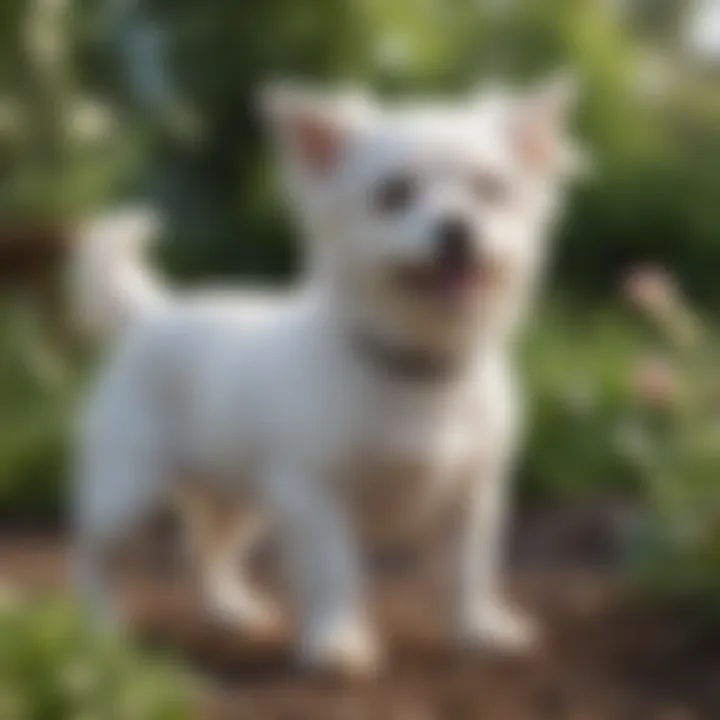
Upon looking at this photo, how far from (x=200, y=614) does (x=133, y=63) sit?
4098 millimetres

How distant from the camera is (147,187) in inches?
307

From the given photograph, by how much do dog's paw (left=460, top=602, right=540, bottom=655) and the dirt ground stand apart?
0.11 feet

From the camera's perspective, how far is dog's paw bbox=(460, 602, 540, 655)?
3.29 meters

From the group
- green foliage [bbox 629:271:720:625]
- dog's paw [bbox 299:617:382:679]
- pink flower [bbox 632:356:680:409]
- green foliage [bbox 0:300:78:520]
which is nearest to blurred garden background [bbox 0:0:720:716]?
green foliage [bbox 0:300:78:520]

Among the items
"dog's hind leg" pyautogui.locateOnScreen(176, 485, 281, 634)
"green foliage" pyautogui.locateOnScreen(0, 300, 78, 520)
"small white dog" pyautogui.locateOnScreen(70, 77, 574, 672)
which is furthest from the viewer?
"green foliage" pyautogui.locateOnScreen(0, 300, 78, 520)

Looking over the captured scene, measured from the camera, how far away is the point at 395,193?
3002mm

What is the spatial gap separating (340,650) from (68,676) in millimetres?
778

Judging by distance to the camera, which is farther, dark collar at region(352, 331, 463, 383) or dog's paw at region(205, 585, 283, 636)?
dog's paw at region(205, 585, 283, 636)

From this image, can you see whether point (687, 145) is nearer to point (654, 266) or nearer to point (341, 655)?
point (654, 266)

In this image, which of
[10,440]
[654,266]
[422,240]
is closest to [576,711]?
[422,240]

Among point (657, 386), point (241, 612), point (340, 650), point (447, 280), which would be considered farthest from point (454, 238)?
point (241, 612)

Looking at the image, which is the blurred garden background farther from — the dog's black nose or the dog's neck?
the dog's black nose

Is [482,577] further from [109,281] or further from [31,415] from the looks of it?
[31,415]

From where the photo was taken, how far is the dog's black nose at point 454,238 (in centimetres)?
289
